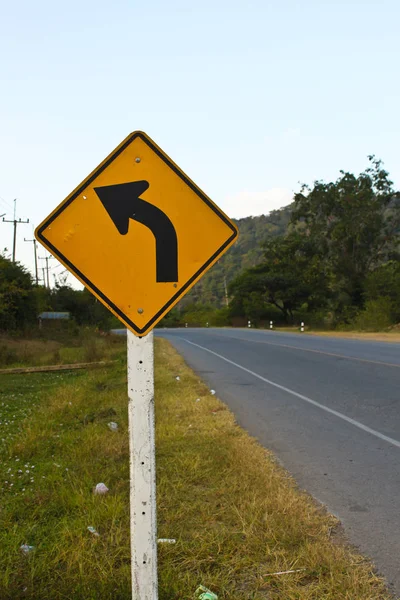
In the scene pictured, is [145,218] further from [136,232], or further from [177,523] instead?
[177,523]

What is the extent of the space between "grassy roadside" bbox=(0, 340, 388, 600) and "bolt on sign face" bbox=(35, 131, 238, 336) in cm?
171

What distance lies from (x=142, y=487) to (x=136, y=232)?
1.17 meters

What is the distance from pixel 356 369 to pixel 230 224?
41.4ft

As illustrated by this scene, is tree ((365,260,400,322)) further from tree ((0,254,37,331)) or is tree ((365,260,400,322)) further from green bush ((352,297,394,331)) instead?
tree ((0,254,37,331))

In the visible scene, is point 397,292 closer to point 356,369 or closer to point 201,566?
point 356,369

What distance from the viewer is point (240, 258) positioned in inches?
5856

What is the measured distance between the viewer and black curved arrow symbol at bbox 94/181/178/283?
2752 mm

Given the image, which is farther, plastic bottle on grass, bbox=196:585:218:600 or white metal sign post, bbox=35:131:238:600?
plastic bottle on grass, bbox=196:585:218:600

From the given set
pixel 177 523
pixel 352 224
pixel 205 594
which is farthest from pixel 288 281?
pixel 205 594

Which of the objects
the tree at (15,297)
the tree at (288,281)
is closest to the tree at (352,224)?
the tree at (288,281)

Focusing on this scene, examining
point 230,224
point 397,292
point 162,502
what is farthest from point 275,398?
point 397,292

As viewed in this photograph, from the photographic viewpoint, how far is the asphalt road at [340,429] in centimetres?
463

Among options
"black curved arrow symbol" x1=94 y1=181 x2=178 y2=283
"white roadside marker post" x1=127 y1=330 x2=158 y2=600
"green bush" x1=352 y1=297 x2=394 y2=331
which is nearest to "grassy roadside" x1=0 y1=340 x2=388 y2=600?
"white roadside marker post" x1=127 y1=330 x2=158 y2=600

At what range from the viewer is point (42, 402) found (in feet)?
36.9
